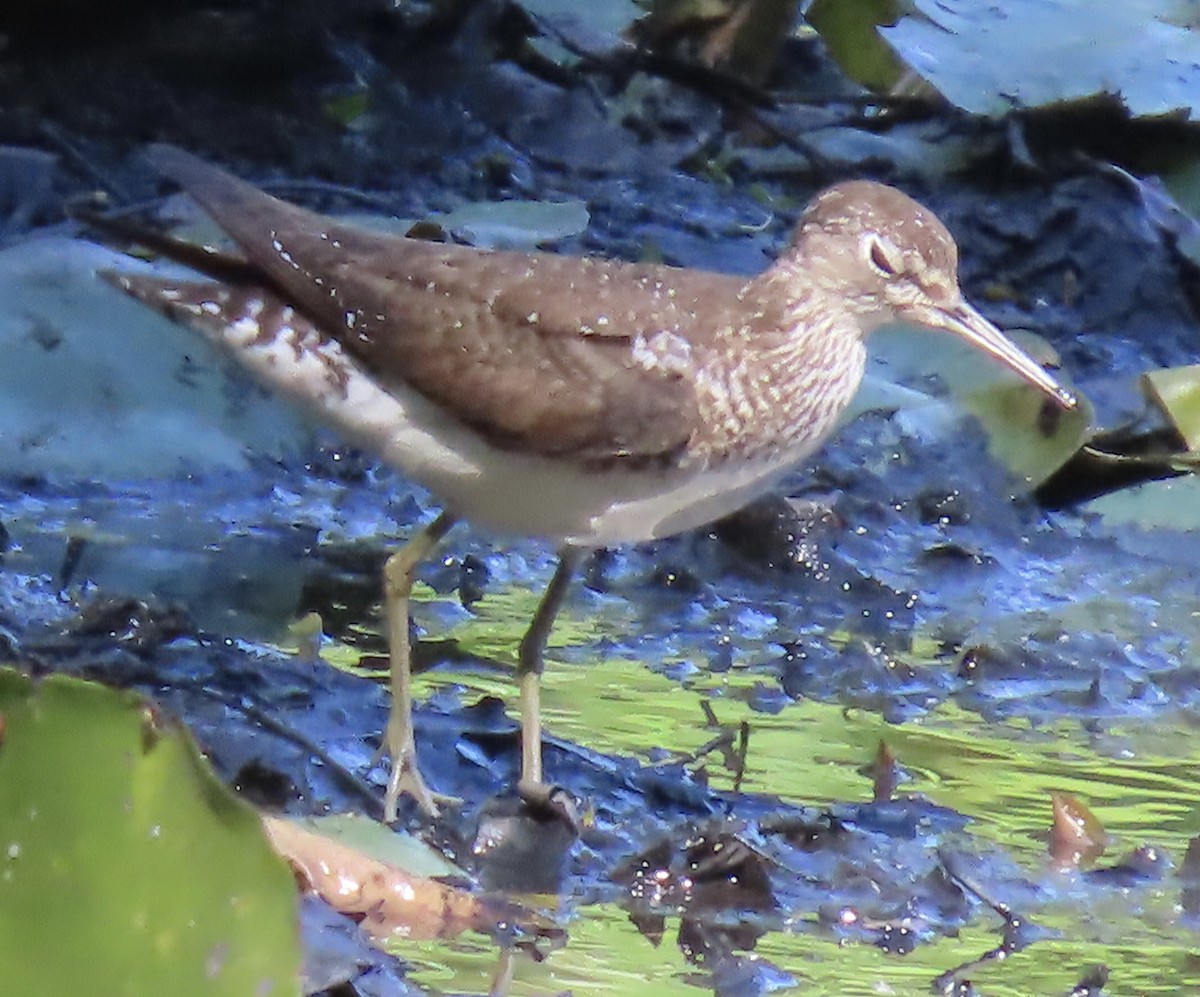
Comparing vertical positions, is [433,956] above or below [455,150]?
above

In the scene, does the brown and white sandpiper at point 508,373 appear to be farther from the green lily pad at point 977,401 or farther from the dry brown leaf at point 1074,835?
the green lily pad at point 977,401

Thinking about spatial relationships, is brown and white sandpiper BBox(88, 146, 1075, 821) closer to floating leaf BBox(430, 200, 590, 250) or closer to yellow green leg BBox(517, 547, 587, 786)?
yellow green leg BBox(517, 547, 587, 786)

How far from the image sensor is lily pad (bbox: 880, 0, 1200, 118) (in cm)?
561

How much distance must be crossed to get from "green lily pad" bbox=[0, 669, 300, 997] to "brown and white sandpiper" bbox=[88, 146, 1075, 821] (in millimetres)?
1441

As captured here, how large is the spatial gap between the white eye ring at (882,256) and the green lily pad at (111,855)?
2.34 meters

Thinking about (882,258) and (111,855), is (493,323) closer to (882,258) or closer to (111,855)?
(882,258)

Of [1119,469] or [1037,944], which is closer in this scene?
[1037,944]

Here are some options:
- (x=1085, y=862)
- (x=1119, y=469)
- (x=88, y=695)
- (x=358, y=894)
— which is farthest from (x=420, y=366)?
(x=1119, y=469)

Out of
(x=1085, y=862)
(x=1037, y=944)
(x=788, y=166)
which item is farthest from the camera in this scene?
(x=788, y=166)

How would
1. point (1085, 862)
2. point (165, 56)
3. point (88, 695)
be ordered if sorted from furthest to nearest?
point (165, 56)
point (1085, 862)
point (88, 695)

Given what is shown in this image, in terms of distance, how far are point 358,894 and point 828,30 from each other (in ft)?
13.8

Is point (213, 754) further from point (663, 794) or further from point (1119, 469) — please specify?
point (1119, 469)

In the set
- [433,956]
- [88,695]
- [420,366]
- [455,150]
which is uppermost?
[88,695]

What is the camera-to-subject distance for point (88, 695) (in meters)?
1.94
